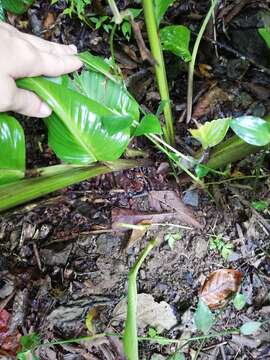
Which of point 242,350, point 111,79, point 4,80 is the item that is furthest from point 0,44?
point 242,350

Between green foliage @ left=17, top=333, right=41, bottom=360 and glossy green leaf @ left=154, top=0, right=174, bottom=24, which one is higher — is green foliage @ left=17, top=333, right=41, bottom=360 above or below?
below

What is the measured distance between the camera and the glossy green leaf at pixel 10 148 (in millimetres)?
1052

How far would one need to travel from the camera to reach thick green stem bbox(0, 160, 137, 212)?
109 cm

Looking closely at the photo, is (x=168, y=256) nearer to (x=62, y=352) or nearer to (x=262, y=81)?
(x=62, y=352)

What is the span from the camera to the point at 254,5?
1.39 m

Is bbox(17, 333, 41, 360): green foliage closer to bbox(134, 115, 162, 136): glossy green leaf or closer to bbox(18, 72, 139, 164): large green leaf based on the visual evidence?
bbox(18, 72, 139, 164): large green leaf

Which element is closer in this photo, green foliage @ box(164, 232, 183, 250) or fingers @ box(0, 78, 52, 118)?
fingers @ box(0, 78, 52, 118)

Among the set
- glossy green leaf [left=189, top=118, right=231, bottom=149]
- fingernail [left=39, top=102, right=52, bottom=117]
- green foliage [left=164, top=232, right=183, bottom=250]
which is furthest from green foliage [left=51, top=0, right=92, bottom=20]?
green foliage [left=164, top=232, right=183, bottom=250]

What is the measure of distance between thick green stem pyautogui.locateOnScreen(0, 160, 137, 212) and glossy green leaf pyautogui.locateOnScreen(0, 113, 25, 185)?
33 millimetres

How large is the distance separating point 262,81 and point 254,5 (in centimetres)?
25

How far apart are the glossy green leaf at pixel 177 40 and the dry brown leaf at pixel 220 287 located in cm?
60

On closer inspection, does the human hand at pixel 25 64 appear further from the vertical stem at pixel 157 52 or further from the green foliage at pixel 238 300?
the green foliage at pixel 238 300

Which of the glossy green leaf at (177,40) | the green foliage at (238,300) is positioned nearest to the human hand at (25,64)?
the glossy green leaf at (177,40)

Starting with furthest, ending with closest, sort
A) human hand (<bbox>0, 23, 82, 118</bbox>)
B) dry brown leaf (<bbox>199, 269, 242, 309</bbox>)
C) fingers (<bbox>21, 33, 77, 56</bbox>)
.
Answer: dry brown leaf (<bbox>199, 269, 242, 309</bbox>) < fingers (<bbox>21, 33, 77, 56</bbox>) < human hand (<bbox>0, 23, 82, 118</bbox>)
